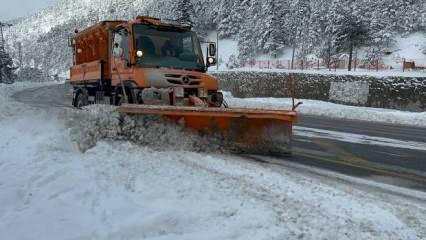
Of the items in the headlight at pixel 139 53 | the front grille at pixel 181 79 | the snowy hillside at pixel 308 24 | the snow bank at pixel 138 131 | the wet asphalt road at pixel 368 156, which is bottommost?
the wet asphalt road at pixel 368 156

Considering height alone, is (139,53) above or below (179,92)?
above

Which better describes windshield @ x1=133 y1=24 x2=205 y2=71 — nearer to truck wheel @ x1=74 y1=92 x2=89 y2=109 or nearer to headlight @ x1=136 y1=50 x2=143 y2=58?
headlight @ x1=136 y1=50 x2=143 y2=58

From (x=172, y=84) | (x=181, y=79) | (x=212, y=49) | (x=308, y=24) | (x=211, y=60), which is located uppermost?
(x=308, y=24)

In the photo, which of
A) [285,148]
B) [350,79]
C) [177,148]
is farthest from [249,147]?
[350,79]

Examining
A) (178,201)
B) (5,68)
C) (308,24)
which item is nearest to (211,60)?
(178,201)

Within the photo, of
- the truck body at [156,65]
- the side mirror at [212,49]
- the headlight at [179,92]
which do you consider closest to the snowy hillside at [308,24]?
the side mirror at [212,49]

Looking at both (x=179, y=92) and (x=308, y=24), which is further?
(x=308, y=24)

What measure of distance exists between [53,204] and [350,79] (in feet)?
89.8

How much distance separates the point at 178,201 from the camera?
5480 mm

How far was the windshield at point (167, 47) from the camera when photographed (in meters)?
11.6

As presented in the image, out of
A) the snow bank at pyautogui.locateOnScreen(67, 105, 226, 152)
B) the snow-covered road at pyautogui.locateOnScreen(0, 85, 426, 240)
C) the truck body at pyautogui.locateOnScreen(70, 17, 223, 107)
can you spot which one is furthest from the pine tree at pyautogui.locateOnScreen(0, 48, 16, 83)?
the snow-covered road at pyautogui.locateOnScreen(0, 85, 426, 240)

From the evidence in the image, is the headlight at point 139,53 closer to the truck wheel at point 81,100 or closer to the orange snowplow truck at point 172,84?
the orange snowplow truck at point 172,84

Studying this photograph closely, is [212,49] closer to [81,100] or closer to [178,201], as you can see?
[81,100]

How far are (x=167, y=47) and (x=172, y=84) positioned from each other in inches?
49.7
